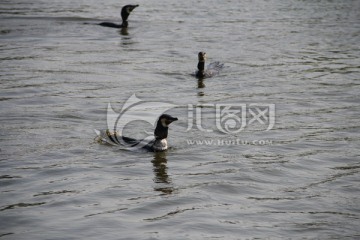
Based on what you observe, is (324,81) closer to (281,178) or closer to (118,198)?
(281,178)

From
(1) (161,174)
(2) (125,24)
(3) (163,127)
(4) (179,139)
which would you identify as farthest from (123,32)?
(1) (161,174)

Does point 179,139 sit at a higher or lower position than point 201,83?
lower

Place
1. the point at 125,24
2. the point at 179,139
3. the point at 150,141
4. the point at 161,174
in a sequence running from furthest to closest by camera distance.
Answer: the point at 125,24 < the point at 179,139 < the point at 150,141 < the point at 161,174

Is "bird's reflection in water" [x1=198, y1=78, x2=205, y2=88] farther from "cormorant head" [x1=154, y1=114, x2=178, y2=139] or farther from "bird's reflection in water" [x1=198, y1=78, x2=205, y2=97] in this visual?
"cormorant head" [x1=154, y1=114, x2=178, y2=139]

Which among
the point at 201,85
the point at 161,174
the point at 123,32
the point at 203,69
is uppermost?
the point at 123,32

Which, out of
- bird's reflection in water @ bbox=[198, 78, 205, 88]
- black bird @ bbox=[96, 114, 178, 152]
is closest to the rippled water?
bird's reflection in water @ bbox=[198, 78, 205, 88]

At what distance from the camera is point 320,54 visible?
21266 mm

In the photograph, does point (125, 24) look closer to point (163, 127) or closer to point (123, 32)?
point (123, 32)

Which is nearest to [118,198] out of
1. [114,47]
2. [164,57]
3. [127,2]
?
[164,57]

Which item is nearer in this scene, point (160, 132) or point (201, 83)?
point (160, 132)

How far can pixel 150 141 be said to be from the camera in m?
12.0

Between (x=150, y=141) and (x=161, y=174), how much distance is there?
4.70 ft

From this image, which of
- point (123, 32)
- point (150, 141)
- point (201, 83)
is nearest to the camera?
point (150, 141)

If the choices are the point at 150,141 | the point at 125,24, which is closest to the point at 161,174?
the point at 150,141
